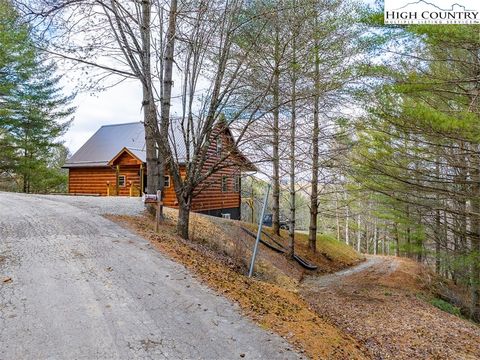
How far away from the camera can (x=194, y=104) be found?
7316 millimetres

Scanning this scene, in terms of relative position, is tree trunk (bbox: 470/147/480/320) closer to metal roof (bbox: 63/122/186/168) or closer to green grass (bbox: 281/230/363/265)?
green grass (bbox: 281/230/363/265)

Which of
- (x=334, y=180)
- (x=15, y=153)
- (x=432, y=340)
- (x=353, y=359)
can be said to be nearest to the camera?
(x=353, y=359)

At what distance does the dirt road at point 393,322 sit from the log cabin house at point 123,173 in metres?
10.3

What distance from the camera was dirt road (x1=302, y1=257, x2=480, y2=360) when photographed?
4758 millimetres

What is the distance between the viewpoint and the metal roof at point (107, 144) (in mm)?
20422

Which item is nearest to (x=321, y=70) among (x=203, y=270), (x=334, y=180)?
(x=334, y=180)

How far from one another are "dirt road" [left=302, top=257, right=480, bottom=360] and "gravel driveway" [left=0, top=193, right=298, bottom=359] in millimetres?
2127

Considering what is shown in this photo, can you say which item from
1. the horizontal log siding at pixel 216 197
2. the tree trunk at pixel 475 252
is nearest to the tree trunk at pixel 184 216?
the tree trunk at pixel 475 252

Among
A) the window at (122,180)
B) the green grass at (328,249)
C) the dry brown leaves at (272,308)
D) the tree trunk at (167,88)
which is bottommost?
the green grass at (328,249)

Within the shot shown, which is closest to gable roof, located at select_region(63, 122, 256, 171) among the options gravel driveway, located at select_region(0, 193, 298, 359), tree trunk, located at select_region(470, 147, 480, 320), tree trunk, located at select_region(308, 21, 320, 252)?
tree trunk, located at select_region(308, 21, 320, 252)

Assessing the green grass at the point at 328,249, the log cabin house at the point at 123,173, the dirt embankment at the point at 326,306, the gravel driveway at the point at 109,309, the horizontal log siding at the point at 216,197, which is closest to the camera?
the gravel driveway at the point at 109,309

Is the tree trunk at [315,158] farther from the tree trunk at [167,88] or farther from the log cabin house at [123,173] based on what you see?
the log cabin house at [123,173]

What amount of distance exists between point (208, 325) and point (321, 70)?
29.3ft

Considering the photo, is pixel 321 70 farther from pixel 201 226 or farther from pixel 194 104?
pixel 201 226
